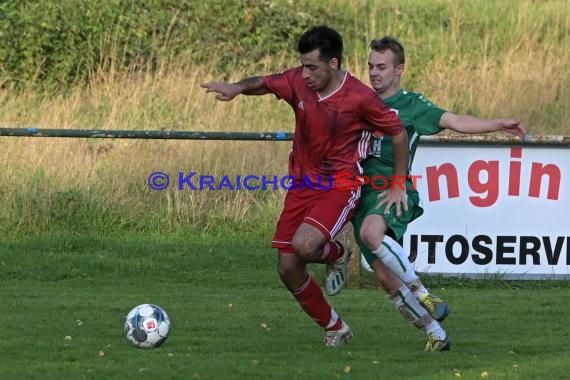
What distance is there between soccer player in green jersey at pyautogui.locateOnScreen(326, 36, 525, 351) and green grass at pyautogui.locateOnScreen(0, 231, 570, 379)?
12.5 inches

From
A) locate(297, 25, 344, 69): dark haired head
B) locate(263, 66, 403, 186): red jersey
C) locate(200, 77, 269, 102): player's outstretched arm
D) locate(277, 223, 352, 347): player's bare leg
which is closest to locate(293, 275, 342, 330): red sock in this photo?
locate(277, 223, 352, 347): player's bare leg

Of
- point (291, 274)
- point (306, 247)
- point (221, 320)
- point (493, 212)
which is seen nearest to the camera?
point (306, 247)

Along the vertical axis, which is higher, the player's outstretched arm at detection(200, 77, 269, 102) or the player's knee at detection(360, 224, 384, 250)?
the player's outstretched arm at detection(200, 77, 269, 102)

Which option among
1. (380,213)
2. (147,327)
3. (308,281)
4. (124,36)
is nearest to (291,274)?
(308,281)

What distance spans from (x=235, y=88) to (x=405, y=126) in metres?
1.08

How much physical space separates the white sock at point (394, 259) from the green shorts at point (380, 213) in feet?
0.33

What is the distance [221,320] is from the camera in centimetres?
898

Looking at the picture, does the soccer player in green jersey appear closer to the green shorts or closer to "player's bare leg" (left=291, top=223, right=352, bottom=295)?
the green shorts

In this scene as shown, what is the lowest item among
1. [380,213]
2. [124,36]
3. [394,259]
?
[394,259]

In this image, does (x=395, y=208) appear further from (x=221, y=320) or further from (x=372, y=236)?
(x=221, y=320)

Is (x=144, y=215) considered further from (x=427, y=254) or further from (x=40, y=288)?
(x=427, y=254)

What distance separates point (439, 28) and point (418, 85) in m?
3.46

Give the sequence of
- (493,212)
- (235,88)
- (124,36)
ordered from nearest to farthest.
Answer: (235,88) → (493,212) → (124,36)

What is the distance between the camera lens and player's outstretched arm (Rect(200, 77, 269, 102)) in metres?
7.75
